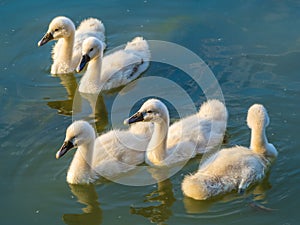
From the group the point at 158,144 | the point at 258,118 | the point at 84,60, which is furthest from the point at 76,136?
the point at 258,118

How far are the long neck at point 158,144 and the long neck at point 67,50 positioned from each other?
2317 mm

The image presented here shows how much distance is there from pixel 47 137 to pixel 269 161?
2.54m

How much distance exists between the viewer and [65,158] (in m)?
7.49

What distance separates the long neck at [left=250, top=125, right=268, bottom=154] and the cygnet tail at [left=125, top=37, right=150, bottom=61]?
7.91 ft

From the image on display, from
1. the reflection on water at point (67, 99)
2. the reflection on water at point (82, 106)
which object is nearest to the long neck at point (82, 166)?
the reflection on water at point (82, 106)

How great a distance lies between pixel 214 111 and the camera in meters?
7.54

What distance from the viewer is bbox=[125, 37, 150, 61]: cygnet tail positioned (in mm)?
8938

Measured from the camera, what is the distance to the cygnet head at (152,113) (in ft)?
23.1

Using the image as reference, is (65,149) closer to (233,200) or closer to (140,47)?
(233,200)

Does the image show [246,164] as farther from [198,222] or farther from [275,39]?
[275,39]

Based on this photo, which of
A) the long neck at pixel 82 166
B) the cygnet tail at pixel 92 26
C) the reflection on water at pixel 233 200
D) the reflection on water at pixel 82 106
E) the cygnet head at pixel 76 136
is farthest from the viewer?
the cygnet tail at pixel 92 26

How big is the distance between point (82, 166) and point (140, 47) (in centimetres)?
250

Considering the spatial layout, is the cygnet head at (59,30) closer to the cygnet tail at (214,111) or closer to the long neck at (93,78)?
the long neck at (93,78)

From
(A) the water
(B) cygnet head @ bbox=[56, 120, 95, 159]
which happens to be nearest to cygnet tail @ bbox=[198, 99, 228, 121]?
(A) the water
